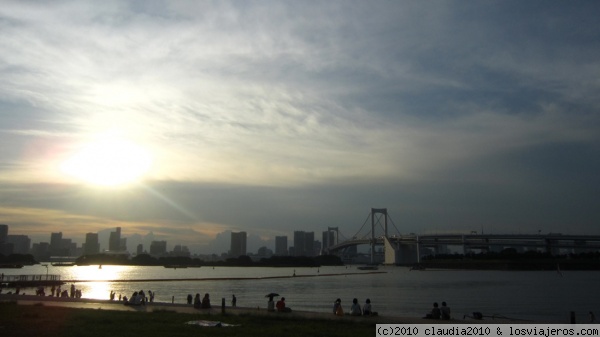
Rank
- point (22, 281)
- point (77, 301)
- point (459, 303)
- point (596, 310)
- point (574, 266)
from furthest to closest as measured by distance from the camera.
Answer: point (574, 266)
point (22, 281)
point (459, 303)
point (596, 310)
point (77, 301)

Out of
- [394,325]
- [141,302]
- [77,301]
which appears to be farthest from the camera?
[77,301]

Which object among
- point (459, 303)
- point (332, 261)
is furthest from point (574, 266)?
A: point (459, 303)

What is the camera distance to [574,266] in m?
107

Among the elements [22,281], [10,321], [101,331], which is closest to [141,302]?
[10,321]

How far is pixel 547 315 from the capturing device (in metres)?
25.3

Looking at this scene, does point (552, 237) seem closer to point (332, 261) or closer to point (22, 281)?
point (332, 261)

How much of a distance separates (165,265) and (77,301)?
4937 inches

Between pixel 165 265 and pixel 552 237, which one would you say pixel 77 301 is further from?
pixel 165 265

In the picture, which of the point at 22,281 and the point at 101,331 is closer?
the point at 101,331

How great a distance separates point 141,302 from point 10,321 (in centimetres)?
716

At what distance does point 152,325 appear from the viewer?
13133mm

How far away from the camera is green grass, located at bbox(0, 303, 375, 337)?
11.8 metres

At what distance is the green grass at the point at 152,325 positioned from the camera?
38.8 feet

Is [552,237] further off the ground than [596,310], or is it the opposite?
[552,237]
